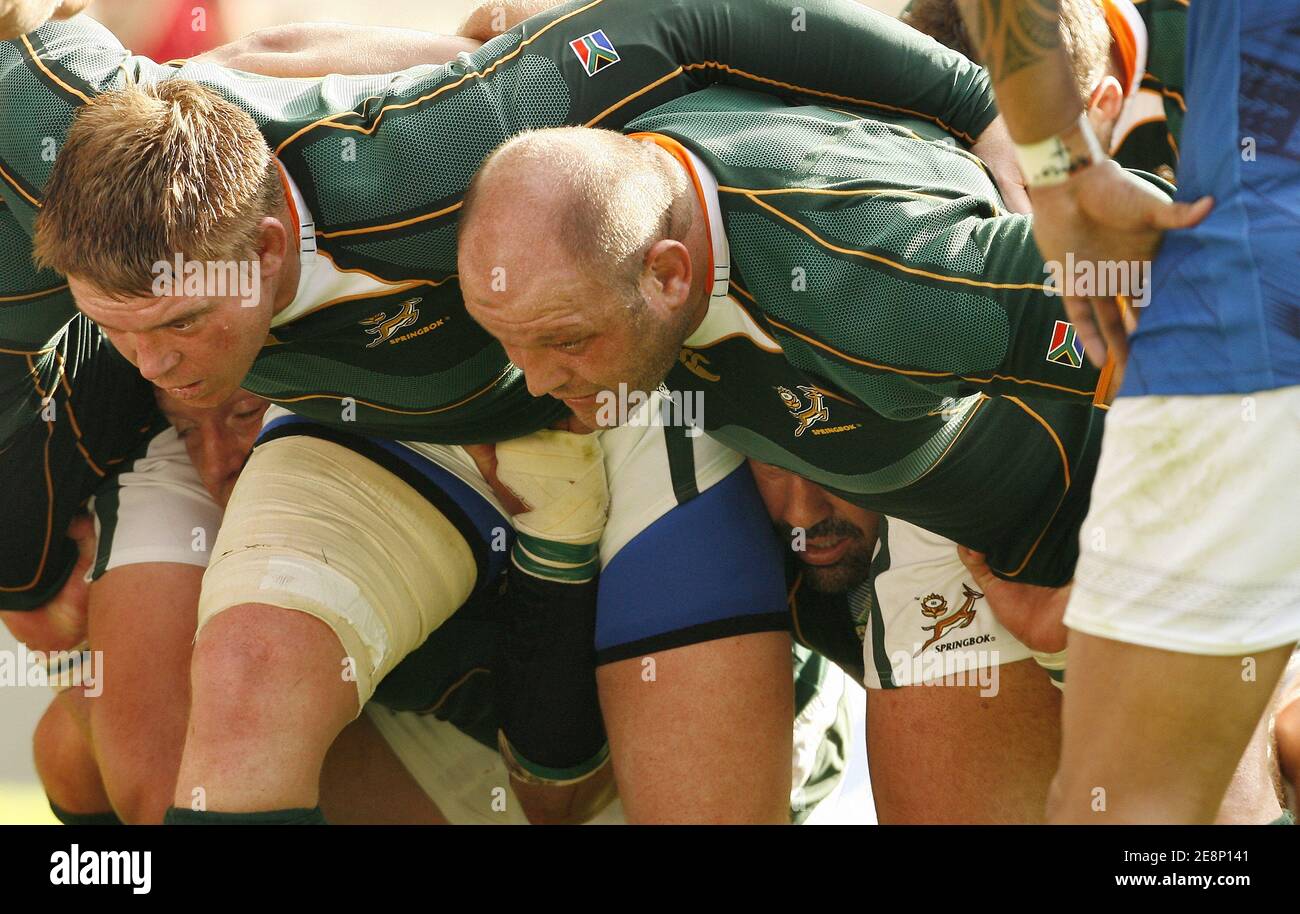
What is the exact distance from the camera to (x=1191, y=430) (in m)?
1.64

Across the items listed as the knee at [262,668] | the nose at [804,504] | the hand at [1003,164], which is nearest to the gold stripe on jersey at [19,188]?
the knee at [262,668]

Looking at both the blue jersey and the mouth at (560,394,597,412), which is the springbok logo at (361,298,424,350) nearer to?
the mouth at (560,394,597,412)

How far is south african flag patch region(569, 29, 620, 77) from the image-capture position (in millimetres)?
2504

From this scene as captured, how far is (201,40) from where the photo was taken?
4.74m

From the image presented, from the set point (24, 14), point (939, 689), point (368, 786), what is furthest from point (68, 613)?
point (939, 689)

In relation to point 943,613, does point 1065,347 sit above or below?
above

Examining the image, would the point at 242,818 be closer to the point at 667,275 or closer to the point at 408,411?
the point at 408,411

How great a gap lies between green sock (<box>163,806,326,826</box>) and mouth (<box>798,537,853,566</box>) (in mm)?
1151

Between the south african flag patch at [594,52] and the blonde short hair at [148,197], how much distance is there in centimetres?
53

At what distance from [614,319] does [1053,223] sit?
0.71 meters

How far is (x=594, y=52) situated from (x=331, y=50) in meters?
0.69

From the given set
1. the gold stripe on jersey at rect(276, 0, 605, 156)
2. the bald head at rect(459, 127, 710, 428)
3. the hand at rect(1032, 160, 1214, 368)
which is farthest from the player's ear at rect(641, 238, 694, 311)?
the hand at rect(1032, 160, 1214, 368)

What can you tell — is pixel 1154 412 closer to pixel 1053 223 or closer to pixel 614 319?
pixel 1053 223

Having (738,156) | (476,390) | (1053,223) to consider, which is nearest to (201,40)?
(476,390)
